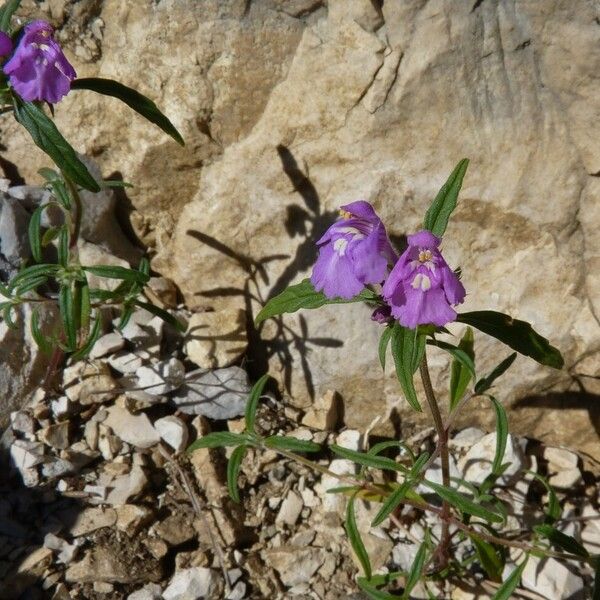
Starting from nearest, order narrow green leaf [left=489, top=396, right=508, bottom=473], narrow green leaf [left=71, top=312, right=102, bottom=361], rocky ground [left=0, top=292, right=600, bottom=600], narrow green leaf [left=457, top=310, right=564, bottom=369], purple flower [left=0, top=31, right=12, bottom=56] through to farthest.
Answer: narrow green leaf [left=457, top=310, right=564, bottom=369] < purple flower [left=0, top=31, right=12, bottom=56] < narrow green leaf [left=489, top=396, right=508, bottom=473] < rocky ground [left=0, top=292, right=600, bottom=600] < narrow green leaf [left=71, top=312, right=102, bottom=361]

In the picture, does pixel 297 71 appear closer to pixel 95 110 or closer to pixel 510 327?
pixel 95 110

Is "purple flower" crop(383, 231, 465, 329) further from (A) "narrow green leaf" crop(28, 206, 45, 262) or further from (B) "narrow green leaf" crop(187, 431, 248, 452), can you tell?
(A) "narrow green leaf" crop(28, 206, 45, 262)

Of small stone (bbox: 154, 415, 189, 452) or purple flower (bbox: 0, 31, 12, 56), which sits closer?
purple flower (bbox: 0, 31, 12, 56)

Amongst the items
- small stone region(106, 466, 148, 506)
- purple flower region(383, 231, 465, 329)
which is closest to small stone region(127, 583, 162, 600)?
small stone region(106, 466, 148, 506)

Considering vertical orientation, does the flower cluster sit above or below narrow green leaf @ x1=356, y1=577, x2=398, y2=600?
above

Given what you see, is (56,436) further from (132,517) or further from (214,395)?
(214,395)

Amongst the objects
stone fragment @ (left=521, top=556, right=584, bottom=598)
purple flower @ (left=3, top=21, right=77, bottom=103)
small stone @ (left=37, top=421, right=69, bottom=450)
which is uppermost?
purple flower @ (left=3, top=21, right=77, bottom=103)

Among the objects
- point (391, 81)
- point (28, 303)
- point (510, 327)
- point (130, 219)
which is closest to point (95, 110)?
point (130, 219)

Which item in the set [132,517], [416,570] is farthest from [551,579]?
[132,517]
